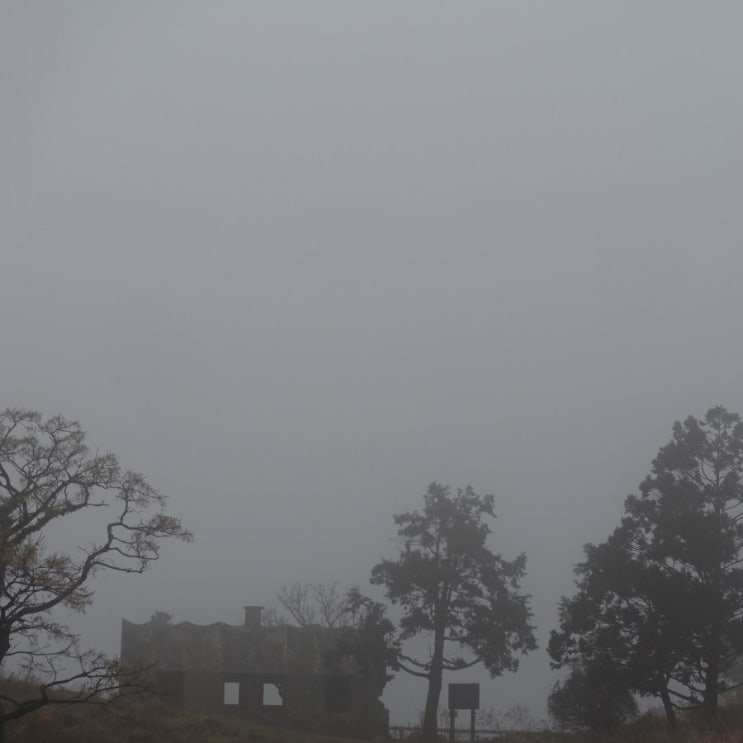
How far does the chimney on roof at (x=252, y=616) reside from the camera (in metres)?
48.2

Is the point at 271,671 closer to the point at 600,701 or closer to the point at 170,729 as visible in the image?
the point at 170,729

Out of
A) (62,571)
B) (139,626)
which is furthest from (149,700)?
(62,571)

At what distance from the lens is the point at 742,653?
32.2 metres

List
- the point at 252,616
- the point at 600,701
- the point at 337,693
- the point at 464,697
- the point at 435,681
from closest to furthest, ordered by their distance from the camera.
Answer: the point at 600,701 → the point at 464,697 → the point at 435,681 → the point at 337,693 → the point at 252,616

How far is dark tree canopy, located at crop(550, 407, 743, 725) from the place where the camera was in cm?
3231

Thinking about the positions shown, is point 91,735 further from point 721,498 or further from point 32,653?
point 721,498

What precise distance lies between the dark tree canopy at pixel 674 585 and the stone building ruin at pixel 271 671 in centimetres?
1094

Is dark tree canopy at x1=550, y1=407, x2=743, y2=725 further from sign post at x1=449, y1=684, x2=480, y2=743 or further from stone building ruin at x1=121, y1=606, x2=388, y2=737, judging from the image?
stone building ruin at x1=121, y1=606, x2=388, y2=737

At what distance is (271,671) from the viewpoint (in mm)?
44625

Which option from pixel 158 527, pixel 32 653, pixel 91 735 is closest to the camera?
pixel 32 653

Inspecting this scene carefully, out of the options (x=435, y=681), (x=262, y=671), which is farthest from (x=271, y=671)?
(x=435, y=681)

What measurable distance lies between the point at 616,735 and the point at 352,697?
52.0ft

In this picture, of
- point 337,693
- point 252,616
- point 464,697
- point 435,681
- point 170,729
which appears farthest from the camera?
point 252,616

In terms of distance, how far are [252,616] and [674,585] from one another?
2272 centimetres
